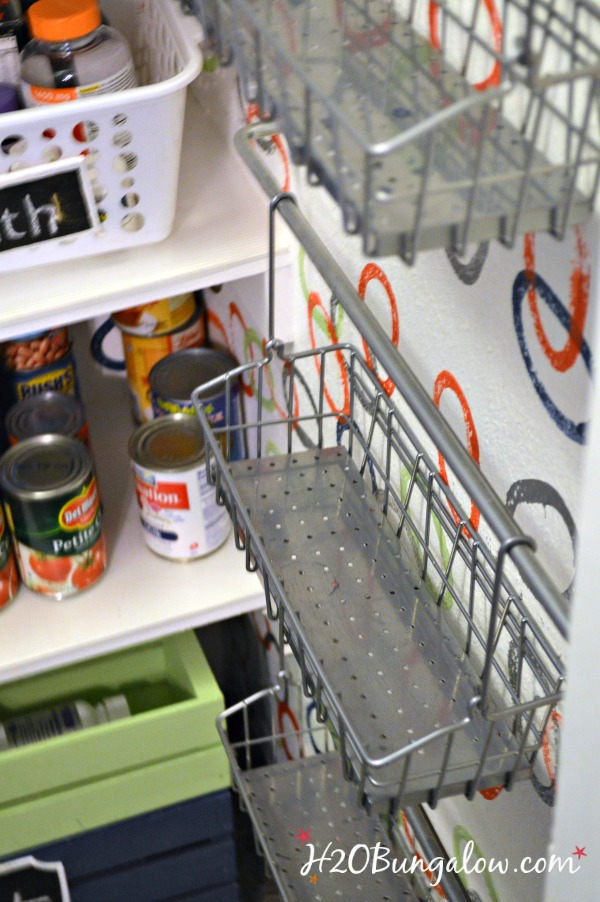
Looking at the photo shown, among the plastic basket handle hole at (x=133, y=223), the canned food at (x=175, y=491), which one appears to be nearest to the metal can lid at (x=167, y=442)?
the canned food at (x=175, y=491)

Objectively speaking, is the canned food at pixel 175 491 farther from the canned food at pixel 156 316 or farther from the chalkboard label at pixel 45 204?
the chalkboard label at pixel 45 204

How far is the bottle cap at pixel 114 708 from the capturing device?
1135mm

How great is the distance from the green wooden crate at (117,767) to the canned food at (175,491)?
0.15 metres

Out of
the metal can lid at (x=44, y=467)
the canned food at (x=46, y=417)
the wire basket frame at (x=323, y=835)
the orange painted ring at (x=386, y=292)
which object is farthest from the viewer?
the canned food at (x=46, y=417)

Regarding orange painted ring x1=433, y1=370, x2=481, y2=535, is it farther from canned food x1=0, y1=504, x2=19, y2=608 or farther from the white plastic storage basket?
canned food x1=0, y1=504, x2=19, y2=608

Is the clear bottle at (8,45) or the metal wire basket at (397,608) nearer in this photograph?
the metal wire basket at (397,608)

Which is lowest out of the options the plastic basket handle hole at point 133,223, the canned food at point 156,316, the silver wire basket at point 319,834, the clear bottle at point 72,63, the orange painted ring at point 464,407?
the silver wire basket at point 319,834

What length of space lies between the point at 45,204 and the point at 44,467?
270mm

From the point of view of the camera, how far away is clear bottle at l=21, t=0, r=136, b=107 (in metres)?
0.77

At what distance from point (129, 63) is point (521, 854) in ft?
2.08

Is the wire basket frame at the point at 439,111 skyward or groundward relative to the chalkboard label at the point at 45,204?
skyward

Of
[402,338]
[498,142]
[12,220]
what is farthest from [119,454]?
[498,142]

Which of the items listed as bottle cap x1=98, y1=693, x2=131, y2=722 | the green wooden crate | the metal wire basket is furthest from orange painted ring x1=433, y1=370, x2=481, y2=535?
bottle cap x1=98, y1=693, x2=131, y2=722

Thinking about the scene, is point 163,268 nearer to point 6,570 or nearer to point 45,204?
point 45,204
